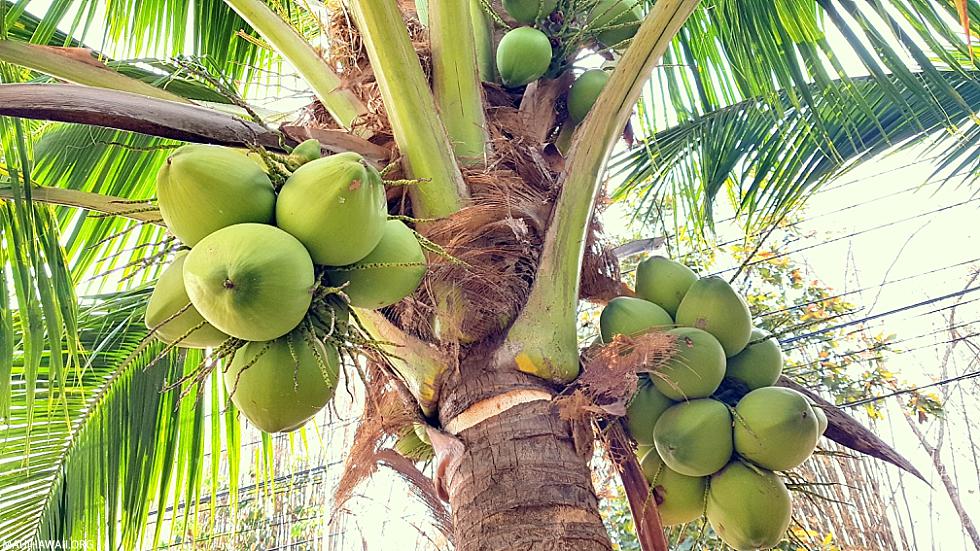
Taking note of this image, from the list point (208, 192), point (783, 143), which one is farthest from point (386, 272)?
point (783, 143)

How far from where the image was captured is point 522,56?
1.94 m

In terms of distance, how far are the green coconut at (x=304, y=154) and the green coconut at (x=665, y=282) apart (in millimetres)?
880

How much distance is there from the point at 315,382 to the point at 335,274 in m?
0.16

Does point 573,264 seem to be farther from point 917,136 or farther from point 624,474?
point 917,136

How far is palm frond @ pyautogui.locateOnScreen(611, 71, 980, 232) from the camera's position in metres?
2.54

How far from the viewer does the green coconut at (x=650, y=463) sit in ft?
5.58

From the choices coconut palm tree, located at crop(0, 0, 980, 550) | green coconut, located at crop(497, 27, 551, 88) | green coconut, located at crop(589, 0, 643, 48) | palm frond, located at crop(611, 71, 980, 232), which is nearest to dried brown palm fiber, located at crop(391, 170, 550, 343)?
coconut palm tree, located at crop(0, 0, 980, 550)

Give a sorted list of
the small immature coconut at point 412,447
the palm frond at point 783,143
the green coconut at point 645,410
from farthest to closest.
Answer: the palm frond at point 783,143 < the small immature coconut at point 412,447 < the green coconut at point 645,410

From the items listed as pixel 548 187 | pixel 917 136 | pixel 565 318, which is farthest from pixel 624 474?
pixel 917 136

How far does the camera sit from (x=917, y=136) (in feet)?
8.46

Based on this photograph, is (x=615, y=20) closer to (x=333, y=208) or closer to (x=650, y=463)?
(x=650, y=463)

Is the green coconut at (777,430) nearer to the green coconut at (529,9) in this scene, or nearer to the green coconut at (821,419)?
the green coconut at (821,419)

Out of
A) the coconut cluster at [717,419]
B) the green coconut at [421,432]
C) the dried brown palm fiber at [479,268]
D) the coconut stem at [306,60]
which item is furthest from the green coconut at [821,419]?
the coconut stem at [306,60]

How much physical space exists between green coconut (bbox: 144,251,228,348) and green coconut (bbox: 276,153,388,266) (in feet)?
0.60
